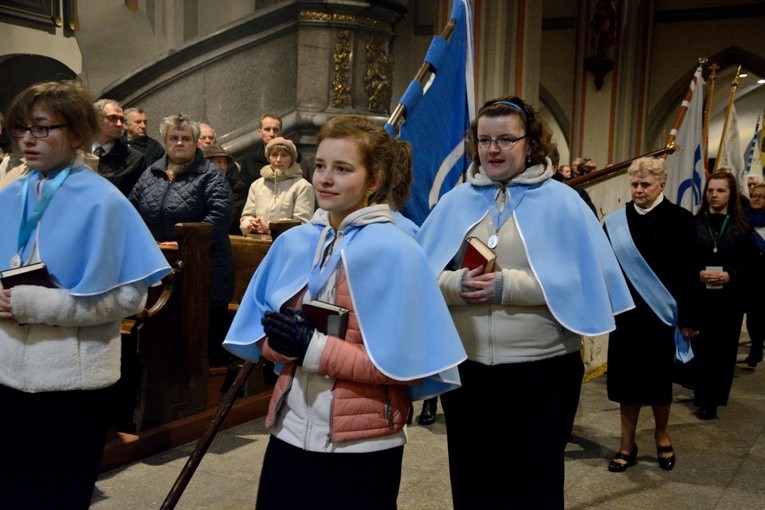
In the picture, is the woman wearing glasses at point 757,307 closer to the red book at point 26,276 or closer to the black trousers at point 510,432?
the black trousers at point 510,432

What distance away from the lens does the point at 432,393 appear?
2275 mm

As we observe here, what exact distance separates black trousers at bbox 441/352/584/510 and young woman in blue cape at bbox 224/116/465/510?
0.61m

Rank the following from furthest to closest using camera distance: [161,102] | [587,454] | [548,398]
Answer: [161,102], [587,454], [548,398]

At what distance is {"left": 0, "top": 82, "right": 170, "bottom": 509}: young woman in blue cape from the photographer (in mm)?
2568

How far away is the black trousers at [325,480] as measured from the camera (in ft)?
7.14

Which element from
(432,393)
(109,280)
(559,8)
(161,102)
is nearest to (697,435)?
(432,393)

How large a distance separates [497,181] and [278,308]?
1.01 m

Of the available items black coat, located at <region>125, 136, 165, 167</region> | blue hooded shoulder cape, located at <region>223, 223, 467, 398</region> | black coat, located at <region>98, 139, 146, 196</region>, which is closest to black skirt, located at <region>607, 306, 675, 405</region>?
blue hooded shoulder cape, located at <region>223, 223, 467, 398</region>

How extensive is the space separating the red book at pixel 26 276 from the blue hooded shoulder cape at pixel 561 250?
119cm

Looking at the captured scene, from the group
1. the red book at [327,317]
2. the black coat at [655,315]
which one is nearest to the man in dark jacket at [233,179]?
the black coat at [655,315]

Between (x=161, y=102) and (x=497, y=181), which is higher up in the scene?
(x=161, y=102)

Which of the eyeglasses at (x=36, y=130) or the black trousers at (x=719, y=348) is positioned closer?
the eyeglasses at (x=36, y=130)

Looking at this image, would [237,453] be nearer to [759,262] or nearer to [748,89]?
[759,262]

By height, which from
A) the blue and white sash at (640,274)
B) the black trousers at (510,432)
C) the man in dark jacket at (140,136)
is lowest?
the black trousers at (510,432)
